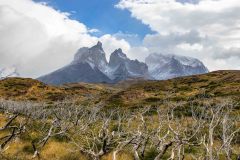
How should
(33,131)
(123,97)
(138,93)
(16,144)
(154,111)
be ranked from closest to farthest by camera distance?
1. (16,144)
2. (33,131)
3. (154,111)
4. (123,97)
5. (138,93)

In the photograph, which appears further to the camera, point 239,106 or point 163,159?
point 239,106

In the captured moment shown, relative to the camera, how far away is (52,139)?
35.8 meters

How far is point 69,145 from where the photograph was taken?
34.7 metres

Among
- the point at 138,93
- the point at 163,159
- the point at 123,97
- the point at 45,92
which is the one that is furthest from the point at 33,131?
the point at 45,92

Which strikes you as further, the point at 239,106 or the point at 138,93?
the point at 138,93

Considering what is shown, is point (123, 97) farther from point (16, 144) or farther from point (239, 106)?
point (16, 144)

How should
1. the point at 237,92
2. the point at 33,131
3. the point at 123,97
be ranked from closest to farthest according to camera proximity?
the point at 33,131 → the point at 237,92 → the point at 123,97

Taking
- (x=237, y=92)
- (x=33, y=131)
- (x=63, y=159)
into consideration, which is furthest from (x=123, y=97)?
(x=63, y=159)

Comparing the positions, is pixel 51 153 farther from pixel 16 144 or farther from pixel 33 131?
pixel 33 131

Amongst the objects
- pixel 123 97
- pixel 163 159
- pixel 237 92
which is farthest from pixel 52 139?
pixel 123 97

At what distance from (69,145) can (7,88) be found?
164 m

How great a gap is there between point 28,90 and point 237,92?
106202 mm

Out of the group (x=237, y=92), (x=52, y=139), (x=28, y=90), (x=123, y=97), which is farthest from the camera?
(x=28, y=90)

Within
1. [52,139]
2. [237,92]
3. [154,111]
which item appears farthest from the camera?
[237,92]
